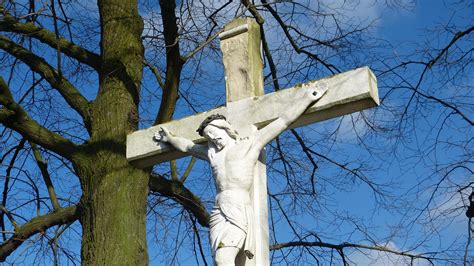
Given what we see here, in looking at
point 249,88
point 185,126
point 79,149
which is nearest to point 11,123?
point 79,149

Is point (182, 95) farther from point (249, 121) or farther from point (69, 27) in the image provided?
point (249, 121)

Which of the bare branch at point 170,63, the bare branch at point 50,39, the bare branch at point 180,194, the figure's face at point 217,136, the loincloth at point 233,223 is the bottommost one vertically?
the loincloth at point 233,223

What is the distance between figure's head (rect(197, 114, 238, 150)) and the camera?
4.80 m

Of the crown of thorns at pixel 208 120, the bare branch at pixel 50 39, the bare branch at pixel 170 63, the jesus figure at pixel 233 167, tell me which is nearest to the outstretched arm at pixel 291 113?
the jesus figure at pixel 233 167

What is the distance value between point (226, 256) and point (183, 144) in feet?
3.68

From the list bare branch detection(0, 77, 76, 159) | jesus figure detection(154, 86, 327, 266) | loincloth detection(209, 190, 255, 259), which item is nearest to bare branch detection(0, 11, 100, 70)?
bare branch detection(0, 77, 76, 159)

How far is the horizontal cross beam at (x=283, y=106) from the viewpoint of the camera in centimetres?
472

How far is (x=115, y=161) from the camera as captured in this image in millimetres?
6160

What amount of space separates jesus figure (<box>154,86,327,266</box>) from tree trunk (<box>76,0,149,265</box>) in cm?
108

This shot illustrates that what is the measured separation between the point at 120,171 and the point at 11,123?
1141 millimetres

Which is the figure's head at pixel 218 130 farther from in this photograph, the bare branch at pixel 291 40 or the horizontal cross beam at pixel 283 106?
the bare branch at pixel 291 40

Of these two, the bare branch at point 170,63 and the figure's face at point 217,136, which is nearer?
the figure's face at point 217,136

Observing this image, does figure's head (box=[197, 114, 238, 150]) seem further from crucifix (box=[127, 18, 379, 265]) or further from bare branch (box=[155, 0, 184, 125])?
bare branch (box=[155, 0, 184, 125])

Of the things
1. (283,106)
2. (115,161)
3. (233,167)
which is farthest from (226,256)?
(115,161)
